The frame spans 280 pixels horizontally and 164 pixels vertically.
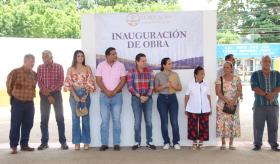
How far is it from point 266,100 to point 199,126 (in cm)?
120

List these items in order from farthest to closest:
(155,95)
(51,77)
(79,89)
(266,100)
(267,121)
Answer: (155,95), (51,77), (79,89), (267,121), (266,100)

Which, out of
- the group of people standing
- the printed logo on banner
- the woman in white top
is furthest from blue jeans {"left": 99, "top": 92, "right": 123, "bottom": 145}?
the printed logo on banner

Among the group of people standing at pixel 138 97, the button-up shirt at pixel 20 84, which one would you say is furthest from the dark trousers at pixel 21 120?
the button-up shirt at pixel 20 84

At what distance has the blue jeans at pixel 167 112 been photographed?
8.20 metres

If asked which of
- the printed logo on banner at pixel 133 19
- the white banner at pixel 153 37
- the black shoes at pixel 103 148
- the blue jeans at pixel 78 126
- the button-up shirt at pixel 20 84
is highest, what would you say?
the printed logo on banner at pixel 133 19

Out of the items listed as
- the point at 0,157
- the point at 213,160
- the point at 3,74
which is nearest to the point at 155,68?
the point at 213,160

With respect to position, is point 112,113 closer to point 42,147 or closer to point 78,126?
point 78,126

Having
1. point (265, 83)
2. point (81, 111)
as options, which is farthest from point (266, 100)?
point (81, 111)

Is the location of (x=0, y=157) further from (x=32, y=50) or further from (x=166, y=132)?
(x=32, y=50)

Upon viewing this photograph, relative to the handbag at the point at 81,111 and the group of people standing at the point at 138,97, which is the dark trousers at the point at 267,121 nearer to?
the group of people standing at the point at 138,97

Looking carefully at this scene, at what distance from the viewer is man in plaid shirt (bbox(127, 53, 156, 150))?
8102mm

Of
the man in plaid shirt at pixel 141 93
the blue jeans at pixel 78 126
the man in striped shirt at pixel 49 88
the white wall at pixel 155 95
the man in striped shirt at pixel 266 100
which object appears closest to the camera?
the man in striped shirt at pixel 266 100

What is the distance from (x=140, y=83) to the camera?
8.10m

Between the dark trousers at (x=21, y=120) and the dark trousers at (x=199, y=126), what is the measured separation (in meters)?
2.77
